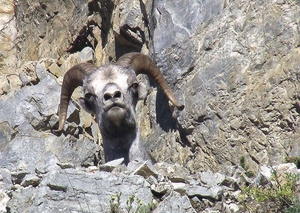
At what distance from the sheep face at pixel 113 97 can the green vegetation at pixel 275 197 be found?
3.09 metres

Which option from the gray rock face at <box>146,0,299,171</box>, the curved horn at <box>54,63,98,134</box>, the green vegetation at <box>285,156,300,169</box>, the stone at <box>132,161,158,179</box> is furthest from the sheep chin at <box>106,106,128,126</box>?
the gray rock face at <box>146,0,299,171</box>

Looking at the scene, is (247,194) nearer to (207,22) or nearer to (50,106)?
(207,22)

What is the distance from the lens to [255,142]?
15.8 meters

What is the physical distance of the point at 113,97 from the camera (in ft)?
43.8

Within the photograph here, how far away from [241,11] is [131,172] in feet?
20.7

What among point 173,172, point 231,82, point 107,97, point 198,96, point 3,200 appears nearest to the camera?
point 3,200

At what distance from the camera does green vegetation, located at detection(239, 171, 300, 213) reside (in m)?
10.5

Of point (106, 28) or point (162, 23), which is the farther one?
point (106, 28)

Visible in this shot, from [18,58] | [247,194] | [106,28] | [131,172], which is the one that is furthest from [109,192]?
[18,58]

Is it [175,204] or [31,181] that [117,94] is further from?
[175,204]

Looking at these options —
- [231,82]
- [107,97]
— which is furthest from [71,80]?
[231,82]

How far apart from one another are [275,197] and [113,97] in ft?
12.0

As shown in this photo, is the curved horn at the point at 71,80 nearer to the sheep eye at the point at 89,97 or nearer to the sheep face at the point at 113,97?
the sheep face at the point at 113,97

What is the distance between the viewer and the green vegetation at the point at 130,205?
10.1m
